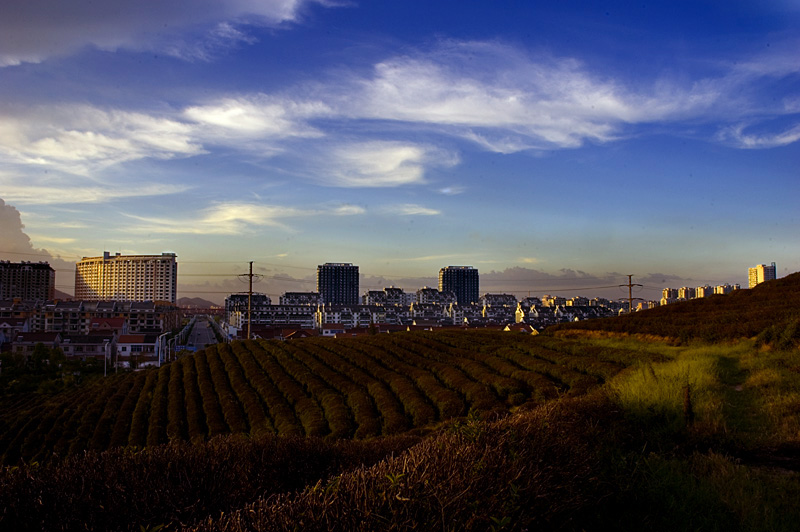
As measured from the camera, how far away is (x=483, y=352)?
23500mm

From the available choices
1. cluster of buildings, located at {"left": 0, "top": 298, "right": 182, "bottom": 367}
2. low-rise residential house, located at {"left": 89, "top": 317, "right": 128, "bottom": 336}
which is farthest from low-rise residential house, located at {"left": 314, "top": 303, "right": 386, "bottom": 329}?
low-rise residential house, located at {"left": 89, "top": 317, "right": 128, "bottom": 336}

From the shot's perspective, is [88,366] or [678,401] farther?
[88,366]

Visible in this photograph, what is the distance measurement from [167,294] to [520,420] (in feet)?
670

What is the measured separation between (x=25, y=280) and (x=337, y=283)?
9412cm

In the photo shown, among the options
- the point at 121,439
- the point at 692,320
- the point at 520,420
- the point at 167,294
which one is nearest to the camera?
the point at 520,420

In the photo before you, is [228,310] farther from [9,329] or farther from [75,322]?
[9,329]

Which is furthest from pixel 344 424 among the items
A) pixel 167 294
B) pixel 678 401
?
pixel 167 294

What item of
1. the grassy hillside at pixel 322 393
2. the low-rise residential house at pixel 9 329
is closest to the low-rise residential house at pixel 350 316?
the low-rise residential house at pixel 9 329

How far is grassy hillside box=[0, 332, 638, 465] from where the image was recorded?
1488 cm

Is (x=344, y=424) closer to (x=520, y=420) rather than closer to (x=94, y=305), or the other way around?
(x=520, y=420)

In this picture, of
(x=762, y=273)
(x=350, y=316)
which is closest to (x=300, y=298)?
(x=350, y=316)

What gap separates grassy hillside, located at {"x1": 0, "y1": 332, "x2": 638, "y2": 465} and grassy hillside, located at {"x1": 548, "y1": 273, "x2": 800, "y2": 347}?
326 cm

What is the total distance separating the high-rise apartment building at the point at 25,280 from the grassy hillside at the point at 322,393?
14918cm

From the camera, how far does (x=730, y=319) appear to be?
2042 cm
